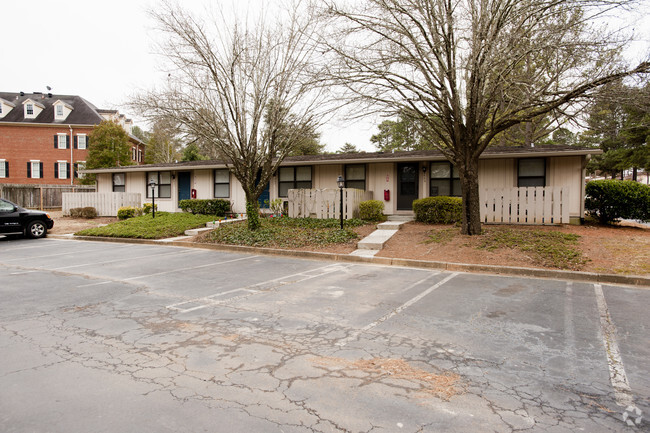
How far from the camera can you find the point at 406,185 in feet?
52.5

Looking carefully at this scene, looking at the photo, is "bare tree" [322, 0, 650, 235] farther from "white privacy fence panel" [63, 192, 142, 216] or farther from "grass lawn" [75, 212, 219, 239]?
"white privacy fence panel" [63, 192, 142, 216]

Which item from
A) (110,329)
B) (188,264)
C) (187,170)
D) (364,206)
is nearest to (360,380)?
(110,329)

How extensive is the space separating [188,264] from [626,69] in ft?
36.6

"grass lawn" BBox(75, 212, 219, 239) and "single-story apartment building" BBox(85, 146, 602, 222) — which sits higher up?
"single-story apartment building" BBox(85, 146, 602, 222)

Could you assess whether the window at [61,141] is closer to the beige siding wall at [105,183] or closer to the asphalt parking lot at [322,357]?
the beige siding wall at [105,183]

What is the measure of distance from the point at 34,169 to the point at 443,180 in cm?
4042

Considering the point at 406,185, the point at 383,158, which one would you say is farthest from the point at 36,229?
the point at 406,185

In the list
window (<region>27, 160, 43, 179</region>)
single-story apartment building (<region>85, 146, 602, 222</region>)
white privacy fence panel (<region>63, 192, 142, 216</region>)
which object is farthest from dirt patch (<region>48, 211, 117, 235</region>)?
window (<region>27, 160, 43, 179</region>)

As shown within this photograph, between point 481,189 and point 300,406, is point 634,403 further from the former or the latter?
point 481,189

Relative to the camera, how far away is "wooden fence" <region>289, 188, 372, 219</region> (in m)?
14.9

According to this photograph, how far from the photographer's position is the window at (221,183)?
755 inches

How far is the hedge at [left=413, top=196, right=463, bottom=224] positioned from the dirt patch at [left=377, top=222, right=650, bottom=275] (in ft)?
5.97

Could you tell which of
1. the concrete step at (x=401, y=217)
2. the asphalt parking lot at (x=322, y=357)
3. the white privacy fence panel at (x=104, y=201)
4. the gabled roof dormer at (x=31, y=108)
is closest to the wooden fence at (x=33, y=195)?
the white privacy fence panel at (x=104, y=201)

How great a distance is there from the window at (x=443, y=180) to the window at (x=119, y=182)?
17.7m
